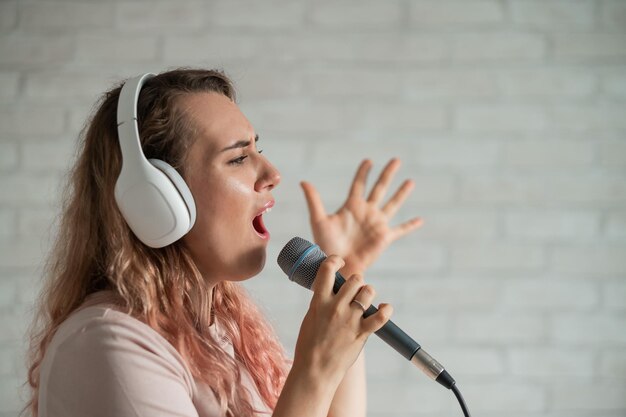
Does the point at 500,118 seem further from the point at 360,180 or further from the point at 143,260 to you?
the point at 143,260

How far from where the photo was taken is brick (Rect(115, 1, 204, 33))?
2.36 meters

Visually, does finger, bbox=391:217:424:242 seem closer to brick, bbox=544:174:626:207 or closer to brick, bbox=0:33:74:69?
brick, bbox=544:174:626:207

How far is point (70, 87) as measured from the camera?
2381 millimetres

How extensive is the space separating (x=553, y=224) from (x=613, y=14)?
0.67 m

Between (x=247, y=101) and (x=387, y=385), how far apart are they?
97 centimetres

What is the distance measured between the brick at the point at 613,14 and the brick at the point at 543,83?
0.17 meters

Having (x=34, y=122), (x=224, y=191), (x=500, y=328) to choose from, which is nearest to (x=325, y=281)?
(x=224, y=191)

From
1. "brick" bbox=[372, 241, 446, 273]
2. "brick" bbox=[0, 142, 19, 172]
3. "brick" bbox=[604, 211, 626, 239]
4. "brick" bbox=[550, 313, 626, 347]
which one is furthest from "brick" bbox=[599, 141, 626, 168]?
"brick" bbox=[0, 142, 19, 172]

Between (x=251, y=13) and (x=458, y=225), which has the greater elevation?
(x=251, y=13)

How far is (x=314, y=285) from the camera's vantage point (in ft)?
3.76

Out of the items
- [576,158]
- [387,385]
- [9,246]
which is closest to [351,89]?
[576,158]

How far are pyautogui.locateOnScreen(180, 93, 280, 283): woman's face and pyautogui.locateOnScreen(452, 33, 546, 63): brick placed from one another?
4.00ft

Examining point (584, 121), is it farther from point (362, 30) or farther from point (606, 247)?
point (362, 30)

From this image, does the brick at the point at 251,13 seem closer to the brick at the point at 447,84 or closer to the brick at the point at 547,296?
the brick at the point at 447,84
